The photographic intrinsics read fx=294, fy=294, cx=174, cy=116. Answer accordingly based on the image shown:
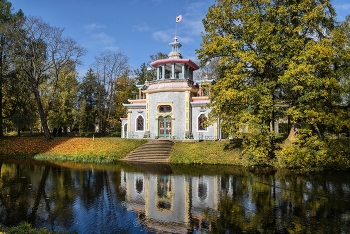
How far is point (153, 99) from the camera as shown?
2736 cm

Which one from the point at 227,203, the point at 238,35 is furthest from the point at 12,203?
the point at 238,35

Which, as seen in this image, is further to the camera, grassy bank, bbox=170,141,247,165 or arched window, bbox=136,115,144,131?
arched window, bbox=136,115,144,131

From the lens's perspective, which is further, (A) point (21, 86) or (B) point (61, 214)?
(A) point (21, 86)

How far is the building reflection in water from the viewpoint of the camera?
7.91 meters

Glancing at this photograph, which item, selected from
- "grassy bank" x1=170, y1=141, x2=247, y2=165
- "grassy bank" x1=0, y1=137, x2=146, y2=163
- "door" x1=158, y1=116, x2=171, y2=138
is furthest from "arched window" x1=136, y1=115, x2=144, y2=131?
"grassy bank" x1=170, y1=141, x2=247, y2=165

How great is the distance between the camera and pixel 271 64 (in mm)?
19719

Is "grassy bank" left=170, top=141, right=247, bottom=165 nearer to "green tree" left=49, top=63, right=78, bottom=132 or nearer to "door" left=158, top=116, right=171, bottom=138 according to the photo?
"door" left=158, top=116, right=171, bottom=138

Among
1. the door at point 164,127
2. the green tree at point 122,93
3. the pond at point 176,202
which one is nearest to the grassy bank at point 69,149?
the door at point 164,127

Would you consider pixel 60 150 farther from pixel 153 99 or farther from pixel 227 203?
pixel 227 203

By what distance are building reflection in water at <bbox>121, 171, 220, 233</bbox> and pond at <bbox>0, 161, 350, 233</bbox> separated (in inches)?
1.0

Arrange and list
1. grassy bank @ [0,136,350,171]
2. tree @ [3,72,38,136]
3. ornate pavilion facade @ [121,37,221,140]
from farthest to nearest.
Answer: tree @ [3,72,38,136]
ornate pavilion facade @ [121,37,221,140]
grassy bank @ [0,136,350,171]

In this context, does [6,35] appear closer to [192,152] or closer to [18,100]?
[18,100]

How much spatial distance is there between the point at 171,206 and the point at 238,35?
14717 mm

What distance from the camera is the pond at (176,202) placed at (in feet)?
25.2
